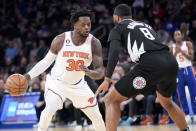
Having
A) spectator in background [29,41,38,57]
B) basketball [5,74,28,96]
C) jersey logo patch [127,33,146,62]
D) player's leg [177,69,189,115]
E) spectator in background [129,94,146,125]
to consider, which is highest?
jersey logo patch [127,33,146,62]

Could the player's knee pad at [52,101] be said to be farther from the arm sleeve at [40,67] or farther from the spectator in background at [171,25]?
the spectator in background at [171,25]

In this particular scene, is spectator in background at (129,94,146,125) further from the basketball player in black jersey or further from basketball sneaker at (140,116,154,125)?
the basketball player in black jersey

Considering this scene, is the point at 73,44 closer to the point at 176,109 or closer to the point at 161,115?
the point at 176,109

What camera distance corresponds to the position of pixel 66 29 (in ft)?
49.2

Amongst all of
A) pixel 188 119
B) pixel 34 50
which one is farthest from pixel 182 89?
pixel 34 50

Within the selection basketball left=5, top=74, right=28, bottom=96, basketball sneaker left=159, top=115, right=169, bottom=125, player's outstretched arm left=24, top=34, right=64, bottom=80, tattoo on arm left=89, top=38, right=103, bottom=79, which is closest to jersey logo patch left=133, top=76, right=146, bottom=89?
tattoo on arm left=89, top=38, right=103, bottom=79

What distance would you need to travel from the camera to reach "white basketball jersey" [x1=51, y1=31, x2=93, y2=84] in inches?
221

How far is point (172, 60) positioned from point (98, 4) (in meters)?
11.1

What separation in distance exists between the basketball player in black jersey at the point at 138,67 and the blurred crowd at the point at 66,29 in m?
4.97

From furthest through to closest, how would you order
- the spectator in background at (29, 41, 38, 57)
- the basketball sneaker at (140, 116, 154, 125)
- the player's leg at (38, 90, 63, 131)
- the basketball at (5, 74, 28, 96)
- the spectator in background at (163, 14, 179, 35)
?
the spectator in background at (29, 41, 38, 57) → the spectator in background at (163, 14, 179, 35) → the basketball sneaker at (140, 116, 154, 125) → the basketball at (5, 74, 28, 96) → the player's leg at (38, 90, 63, 131)

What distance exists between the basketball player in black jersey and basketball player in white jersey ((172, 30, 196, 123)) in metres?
4.04

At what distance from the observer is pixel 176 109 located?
17.1 feet

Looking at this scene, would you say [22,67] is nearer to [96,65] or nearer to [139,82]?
[96,65]

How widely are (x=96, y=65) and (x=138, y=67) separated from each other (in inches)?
37.3
